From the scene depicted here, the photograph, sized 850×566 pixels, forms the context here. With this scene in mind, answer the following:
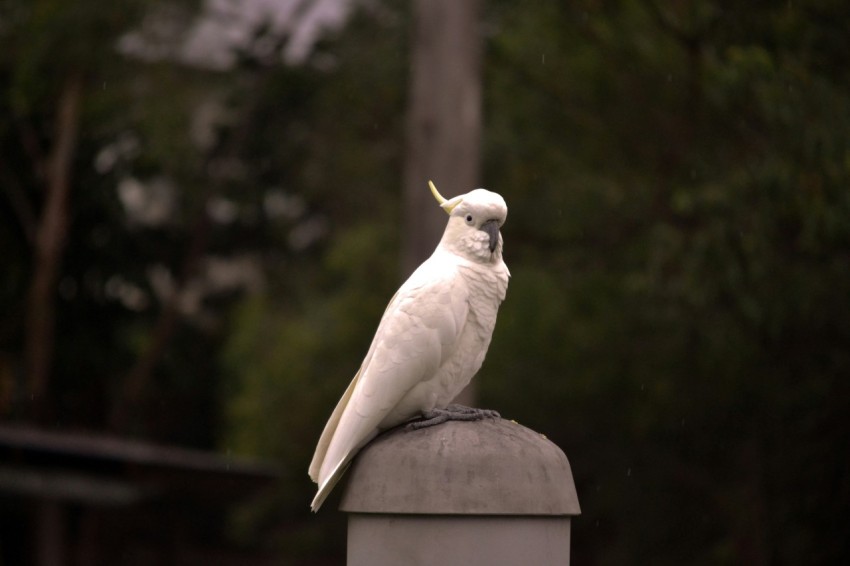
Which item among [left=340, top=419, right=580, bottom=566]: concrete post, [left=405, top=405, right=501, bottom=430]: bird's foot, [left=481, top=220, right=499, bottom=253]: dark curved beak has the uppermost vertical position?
[left=481, top=220, right=499, bottom=253]: dark curved beak

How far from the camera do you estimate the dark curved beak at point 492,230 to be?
3.79m

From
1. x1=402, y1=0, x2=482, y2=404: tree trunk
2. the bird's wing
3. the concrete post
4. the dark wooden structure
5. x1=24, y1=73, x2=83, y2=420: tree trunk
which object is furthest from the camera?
x1=24, y1=73, x2=83, y2=420: tree trunk

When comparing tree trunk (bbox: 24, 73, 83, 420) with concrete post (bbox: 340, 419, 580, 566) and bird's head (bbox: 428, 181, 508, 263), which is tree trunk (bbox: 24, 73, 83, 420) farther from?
concrete post (bbox: 340, 419, 580, 566)

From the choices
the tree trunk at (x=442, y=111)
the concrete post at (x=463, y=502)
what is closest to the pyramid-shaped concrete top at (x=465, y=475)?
the concrete post at (x=463, y=502)

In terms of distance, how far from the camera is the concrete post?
3.46m

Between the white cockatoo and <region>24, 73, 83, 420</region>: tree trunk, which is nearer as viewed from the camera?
the white cockatoo

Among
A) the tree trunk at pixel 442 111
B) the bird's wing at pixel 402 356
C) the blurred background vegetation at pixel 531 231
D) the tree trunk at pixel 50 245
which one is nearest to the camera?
the bird's wing at pixel 402 356

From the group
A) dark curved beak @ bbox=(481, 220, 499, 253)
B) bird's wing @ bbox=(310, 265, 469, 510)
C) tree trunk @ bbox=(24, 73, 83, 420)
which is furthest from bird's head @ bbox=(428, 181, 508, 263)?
tree trunk @ bbox=(24, 73, 83, 420)

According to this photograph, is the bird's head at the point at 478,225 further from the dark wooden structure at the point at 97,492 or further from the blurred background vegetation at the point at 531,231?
the dark wooden structure at the point at 97,492

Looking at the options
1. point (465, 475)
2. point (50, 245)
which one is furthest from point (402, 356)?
point (50, 245)

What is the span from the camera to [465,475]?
348 cm

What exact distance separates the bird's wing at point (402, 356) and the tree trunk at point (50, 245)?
7903 millimetres

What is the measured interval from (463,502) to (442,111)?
15.1 ft

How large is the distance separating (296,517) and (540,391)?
500cm
